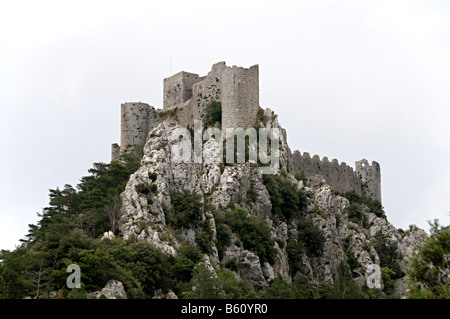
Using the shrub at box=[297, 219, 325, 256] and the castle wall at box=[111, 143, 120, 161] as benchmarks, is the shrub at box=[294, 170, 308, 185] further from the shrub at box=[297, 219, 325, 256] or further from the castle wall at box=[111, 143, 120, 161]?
the castle wall at box=[111, 143, 120, 161]

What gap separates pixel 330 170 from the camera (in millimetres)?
90938

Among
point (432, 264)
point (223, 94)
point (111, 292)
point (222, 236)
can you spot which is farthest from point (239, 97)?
point (432, 264)

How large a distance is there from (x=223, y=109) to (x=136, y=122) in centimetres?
1049

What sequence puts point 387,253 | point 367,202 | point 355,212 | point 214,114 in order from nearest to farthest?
point 214,114, point 387,253, point 355,212, point 367,202

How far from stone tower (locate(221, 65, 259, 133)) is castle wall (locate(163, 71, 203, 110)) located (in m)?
6.60

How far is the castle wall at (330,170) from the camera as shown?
86.9 metres

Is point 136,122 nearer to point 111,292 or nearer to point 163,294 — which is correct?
point 163,294

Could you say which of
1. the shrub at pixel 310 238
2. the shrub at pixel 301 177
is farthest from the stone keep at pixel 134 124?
the shrub at pixel 310 238

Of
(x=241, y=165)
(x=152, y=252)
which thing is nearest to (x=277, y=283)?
(x=152, y=252)

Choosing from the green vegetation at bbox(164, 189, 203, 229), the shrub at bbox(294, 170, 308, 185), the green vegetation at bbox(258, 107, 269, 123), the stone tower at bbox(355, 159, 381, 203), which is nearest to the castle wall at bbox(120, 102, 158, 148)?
the green vegetation at bbox(258, 107, 269, 123)

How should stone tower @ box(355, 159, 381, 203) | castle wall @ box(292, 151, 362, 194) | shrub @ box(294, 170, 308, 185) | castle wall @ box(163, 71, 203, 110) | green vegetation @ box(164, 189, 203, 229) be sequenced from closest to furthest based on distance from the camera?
1. green vegetation @ box(164, 189, 203, 229)
2. shrub @ box(294, 170, 308, 185)
3. castle wall @ box(163, 71, 203, 110)
4. castle wall @ box(292, 151, 362, 194)
5. stone tower @ box(355, 159, 381, 203)

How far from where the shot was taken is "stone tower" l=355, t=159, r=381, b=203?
9588cm
